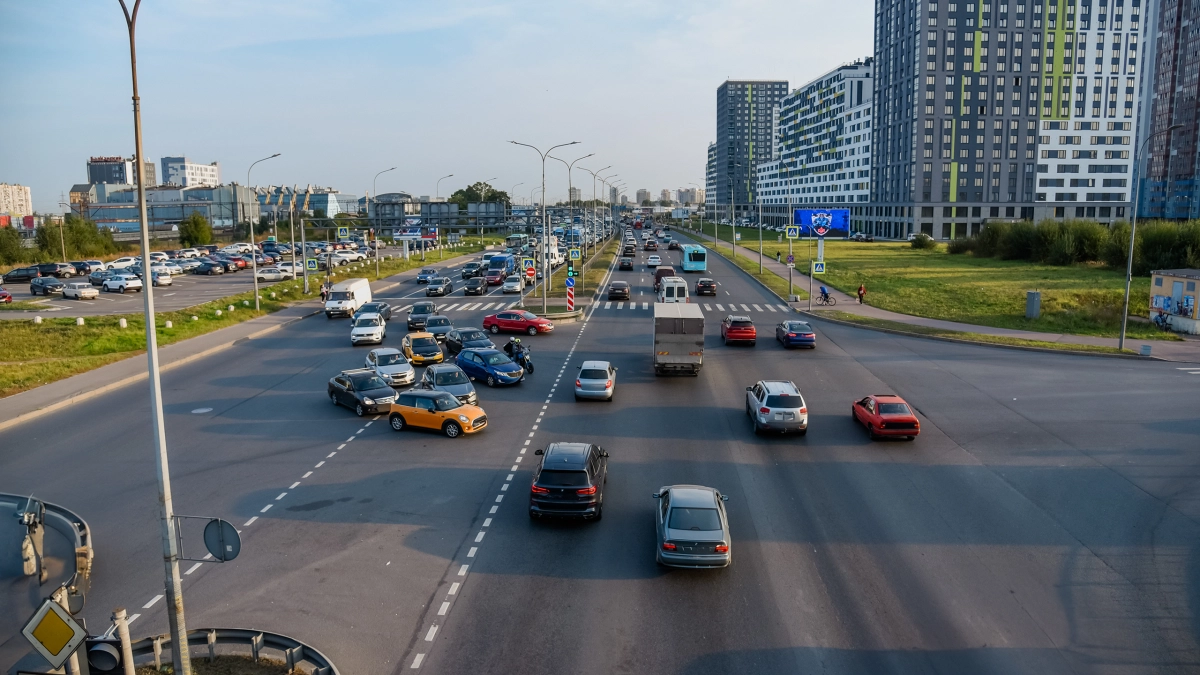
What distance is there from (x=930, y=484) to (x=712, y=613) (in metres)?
8.43

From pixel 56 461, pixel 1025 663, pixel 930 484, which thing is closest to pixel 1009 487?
pixel 930 484

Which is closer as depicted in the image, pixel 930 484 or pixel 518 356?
pixel 930 484

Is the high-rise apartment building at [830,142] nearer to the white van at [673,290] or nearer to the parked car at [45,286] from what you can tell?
the white van at [673,290]

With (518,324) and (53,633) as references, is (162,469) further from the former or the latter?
(518,324)

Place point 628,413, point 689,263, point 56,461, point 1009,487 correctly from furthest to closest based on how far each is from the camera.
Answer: point 689,263
point 628,413
point 56,461
point 1009,487

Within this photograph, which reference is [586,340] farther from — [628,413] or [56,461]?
[56,461]

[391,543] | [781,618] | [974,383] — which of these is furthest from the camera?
[974,383]

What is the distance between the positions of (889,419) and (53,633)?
753 inches

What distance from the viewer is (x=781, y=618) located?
12781mm

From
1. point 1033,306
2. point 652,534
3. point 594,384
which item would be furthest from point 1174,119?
point 652,534

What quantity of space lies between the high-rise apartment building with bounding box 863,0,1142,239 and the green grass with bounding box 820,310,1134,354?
8790 centimetres

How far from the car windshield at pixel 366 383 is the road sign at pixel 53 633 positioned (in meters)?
16.9

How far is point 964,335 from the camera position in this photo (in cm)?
4003

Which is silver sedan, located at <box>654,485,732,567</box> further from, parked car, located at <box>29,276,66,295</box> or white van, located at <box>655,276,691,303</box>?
parked car, located at <box>29,276,66,295</box>
